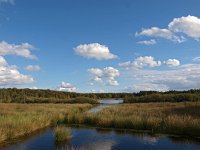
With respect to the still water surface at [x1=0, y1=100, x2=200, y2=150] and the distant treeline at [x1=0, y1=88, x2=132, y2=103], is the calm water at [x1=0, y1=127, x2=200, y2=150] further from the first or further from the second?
the distant treeline at [x1=0, y1=88, x2=132, y2=103]

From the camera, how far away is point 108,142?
762 inches

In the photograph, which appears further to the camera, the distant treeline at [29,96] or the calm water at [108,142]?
the distant treeline at [29,96]

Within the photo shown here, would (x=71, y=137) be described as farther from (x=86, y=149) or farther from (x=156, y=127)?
(x=156, y=127)

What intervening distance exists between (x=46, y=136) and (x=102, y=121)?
666 cm

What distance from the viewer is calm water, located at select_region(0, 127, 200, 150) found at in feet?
57.7

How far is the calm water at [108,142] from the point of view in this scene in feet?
57.7

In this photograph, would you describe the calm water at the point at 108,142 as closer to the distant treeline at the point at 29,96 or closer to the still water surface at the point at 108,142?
the still water surface at the point at 108,142

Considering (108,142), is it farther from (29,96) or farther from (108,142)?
(29,96)

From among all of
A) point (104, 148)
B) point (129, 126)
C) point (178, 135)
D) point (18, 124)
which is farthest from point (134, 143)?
point (18, 124)

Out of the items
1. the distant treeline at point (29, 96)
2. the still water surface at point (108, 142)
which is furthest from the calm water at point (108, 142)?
the distant treeline at point (29, 96)

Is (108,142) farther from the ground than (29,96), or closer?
closer

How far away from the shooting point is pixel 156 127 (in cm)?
2352

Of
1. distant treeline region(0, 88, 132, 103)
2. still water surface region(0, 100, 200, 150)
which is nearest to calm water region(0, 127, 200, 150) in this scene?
still water surface region(0, 100, 200, 150)

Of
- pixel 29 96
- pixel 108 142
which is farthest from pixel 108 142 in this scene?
pixel 29 96
